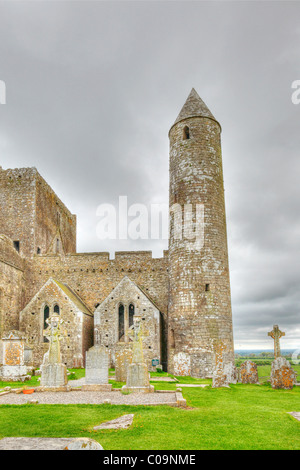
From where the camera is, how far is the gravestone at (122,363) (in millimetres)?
15219

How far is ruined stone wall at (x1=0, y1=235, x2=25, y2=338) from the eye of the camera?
23.9 meters

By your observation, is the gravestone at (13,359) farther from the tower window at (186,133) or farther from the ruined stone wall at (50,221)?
the tower window at (186,133)

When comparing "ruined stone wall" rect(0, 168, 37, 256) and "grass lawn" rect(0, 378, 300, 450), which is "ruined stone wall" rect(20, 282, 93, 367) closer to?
"ruined stone wall" rect(0, 168, 37, 256)

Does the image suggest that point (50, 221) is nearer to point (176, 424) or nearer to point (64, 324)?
point (64, 324)

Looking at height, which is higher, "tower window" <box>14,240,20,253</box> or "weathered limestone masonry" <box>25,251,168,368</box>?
"tower window" <box>14,240,20,253</box>

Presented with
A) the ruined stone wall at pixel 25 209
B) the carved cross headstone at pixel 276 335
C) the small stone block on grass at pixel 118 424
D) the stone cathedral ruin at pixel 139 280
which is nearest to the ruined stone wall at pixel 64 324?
the stone cathedral ruin at pixel 139 280

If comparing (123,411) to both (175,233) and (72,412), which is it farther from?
(175,233)

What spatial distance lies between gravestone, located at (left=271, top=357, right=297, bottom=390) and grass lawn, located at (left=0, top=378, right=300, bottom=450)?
3509mm

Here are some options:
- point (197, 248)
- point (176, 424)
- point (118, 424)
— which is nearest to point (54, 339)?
point (118, 424)

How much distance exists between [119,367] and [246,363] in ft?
19.0

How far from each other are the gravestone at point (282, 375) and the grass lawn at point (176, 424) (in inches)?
138

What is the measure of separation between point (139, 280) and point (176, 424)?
19697mm

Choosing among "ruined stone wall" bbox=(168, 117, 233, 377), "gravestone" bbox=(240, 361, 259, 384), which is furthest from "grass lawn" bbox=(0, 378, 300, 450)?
"ruined stone wall" bbox=(168, 117, 233, 377)
